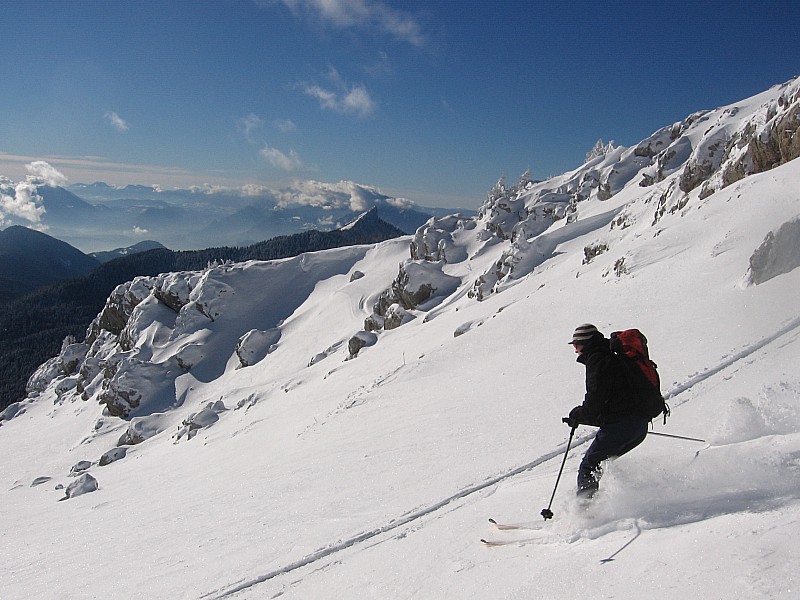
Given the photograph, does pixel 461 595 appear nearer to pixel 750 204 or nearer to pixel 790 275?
pixel 790 275

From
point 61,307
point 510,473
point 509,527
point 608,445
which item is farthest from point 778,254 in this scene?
point 61,307

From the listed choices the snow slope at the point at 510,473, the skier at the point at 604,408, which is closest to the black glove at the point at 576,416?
the skier at the point at 604,408

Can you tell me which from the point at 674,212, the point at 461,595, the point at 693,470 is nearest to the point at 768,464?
the point at 693,470

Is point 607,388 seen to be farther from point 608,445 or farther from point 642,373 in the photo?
point 608,445

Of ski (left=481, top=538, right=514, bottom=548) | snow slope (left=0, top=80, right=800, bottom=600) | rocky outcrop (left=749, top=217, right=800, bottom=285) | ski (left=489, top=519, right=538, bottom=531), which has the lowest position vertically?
ski (left=481, top=538, right=514, bottom=548)

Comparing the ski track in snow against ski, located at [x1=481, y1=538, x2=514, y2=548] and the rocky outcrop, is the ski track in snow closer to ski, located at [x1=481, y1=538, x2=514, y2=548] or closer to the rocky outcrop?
ski, located at [x1=481, y1=538, x2=514, y2=548]

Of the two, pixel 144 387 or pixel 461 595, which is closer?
pixel 461 595

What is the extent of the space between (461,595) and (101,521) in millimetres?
13608

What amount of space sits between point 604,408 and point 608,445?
446 millimetres

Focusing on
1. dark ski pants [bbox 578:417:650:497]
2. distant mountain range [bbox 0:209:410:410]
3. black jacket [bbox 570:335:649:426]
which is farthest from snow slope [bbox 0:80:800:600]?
distant mountain range [bbox 0:209:410:410]

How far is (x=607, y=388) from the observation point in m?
4.87

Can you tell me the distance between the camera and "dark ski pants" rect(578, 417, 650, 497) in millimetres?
4941

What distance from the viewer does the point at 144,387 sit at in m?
61.3

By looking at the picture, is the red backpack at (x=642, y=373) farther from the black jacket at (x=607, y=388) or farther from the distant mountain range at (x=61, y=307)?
the distant mountain range at (x=61, y=307)
